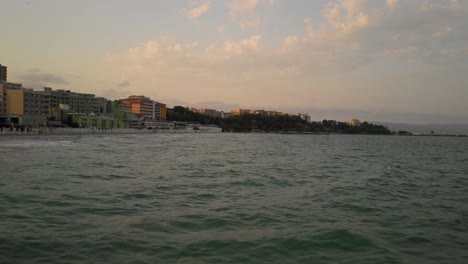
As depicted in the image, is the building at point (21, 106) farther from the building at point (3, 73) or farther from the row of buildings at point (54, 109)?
the building at point (3, 73)

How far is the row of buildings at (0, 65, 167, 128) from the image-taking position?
88.5 meters

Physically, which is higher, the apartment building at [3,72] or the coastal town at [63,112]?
the apartment building at [3,72]

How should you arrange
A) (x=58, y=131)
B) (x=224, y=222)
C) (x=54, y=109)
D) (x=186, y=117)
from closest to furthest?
(x=224, y=222)
(x=58, y=131)
(x=54, y=109)
(x=186, y=117)

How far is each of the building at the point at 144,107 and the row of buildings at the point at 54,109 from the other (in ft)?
82.7

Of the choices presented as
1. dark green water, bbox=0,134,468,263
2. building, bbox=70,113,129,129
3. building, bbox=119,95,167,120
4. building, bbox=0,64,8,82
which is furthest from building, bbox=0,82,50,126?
dark green water, bbox=0,134,468,263

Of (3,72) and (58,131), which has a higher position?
(3,72)

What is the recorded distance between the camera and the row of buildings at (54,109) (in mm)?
88456

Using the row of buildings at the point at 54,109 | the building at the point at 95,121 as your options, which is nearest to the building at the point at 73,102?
the row of buildings at the point at 54,109

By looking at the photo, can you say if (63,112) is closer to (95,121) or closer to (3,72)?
(95,121)

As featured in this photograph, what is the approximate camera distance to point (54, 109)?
104812 millimetres

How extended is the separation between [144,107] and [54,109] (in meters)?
64.6

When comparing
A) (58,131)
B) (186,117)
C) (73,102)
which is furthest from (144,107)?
(58,131)

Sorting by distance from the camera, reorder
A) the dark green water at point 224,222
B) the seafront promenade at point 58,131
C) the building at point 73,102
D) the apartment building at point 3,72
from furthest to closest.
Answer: the apartment building at point 3,72 < the building at point 73,102 < the seafront promenade at point 58,131 < the dark green water at point 224,222

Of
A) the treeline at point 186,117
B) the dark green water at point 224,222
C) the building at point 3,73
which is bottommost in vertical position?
the dark green water at point 224,222
